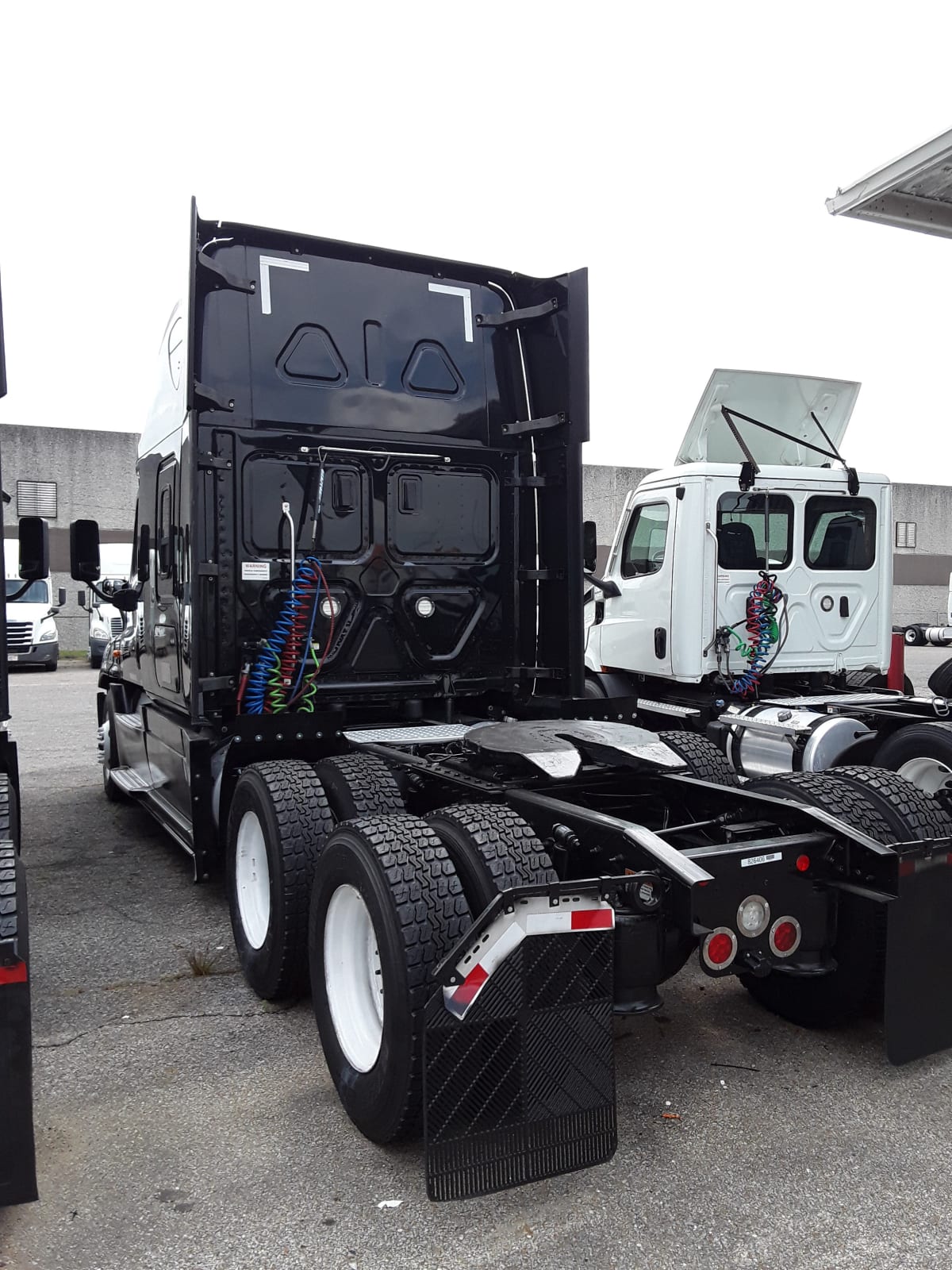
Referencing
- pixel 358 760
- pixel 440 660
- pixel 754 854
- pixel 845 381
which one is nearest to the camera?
pixel 754 854

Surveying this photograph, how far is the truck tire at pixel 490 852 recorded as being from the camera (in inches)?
123

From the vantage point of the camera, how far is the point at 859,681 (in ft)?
26.6

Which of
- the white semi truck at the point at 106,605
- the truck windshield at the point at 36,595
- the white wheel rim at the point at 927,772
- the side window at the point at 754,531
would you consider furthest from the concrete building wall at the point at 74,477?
the white wheel rim at the point at 927,772

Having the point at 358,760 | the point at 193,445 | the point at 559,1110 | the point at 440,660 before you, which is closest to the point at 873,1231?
the point at 559,1110

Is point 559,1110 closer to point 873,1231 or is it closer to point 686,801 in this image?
point 873,1231

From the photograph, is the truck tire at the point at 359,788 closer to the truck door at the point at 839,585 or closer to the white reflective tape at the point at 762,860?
the white reflective tape at the point at 762,860

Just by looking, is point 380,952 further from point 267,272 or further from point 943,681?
point 943,681

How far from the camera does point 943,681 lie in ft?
25.5

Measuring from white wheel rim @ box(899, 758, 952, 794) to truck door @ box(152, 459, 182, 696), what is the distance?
4.18m

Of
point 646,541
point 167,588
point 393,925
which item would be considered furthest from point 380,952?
point 646,541

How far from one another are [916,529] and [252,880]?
31862 mm

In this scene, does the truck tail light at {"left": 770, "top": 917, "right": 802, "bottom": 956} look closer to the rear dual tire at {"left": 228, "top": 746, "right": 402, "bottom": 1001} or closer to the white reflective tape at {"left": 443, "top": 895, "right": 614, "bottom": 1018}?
the white reflective tape at {"left": 443, "top": 895, "right": 614, "bottom": 1018}

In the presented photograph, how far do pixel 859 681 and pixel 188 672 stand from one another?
5304 mm

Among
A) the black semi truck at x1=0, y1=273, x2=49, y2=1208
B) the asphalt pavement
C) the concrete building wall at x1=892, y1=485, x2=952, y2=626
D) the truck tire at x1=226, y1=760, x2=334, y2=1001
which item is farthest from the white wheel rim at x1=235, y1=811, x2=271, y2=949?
the concrete building wall at x1=892, y1=485, x2=952, y2=626
